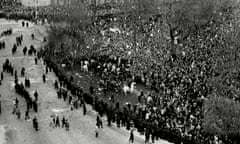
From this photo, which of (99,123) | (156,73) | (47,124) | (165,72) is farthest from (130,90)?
(47,124)

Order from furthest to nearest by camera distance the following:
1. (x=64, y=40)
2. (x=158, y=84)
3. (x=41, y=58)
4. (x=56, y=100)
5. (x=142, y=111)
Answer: (x=64, y=40)
(x=41, y=58)
(x=158, y=84)
(x=56, y=100)
(x=142, y=111)

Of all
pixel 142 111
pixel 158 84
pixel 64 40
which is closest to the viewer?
pixel 142 111

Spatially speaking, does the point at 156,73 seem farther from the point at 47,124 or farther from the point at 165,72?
the point at 47,124

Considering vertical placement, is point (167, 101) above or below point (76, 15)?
below

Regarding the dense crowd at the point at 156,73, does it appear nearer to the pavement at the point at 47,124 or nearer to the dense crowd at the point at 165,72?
the dense crowd at the point at 165,72

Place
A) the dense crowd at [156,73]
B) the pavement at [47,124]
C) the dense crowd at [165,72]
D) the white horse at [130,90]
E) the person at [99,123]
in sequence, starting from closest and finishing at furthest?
1. the pavement at [47,124]
2. the person at [99,123]
3. the dense crowd at [156,73]
4. the dense crowd at [165,72]
5. the white horse at [130,90]

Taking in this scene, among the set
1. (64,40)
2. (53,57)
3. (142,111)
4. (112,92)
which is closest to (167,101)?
(142,111)

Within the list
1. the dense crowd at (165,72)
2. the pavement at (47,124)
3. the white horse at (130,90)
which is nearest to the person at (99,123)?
the pavement at (47,124)

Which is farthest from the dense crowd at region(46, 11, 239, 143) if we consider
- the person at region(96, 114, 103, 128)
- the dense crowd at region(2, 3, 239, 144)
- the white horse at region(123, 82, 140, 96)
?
the person at region(96, 114, 103, 128)

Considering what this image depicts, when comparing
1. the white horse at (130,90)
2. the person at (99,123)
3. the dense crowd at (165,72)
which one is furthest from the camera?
the white horse at (130,90)

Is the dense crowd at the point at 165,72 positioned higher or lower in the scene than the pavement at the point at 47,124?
higher

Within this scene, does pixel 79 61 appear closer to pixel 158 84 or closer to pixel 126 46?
pixel 126 46
